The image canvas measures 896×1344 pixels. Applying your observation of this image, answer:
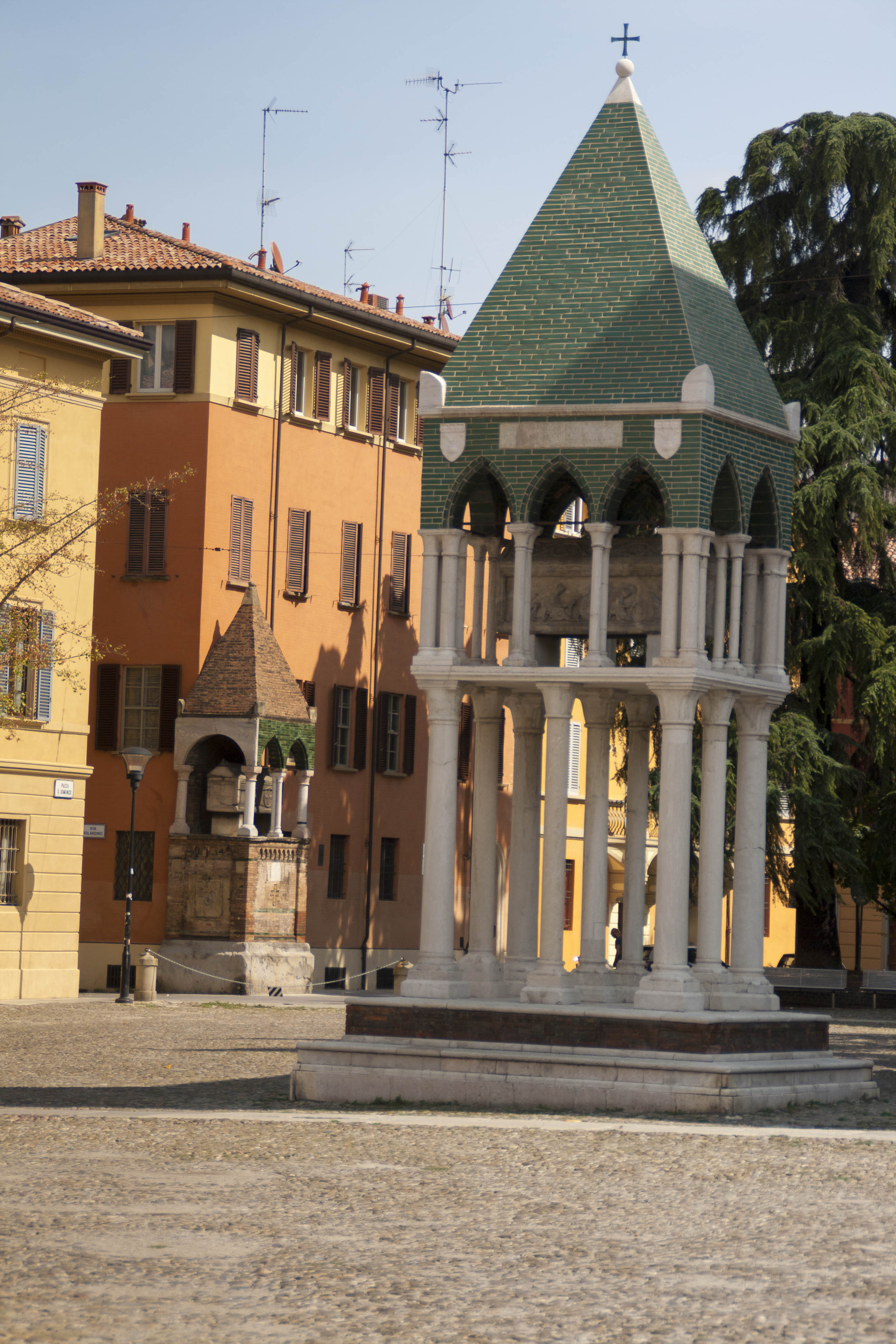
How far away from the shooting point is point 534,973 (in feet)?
64.4

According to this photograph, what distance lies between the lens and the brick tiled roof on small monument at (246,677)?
4209cm

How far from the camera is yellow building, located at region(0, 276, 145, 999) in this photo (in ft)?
117

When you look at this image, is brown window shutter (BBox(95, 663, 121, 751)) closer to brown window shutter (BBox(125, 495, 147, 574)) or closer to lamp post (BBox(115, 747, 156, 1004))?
brown window shutter (BBox(125, 495, 147, 574))

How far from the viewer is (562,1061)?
61.0 ft

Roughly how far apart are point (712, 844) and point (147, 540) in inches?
990

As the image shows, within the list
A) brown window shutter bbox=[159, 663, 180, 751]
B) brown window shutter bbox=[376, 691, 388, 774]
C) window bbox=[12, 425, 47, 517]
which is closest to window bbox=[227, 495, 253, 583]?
brown window shutter bbox=[159, 663, 180, 751]

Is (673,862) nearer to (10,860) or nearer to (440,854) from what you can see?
(440,854)

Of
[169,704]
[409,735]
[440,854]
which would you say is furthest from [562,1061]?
[409,735]

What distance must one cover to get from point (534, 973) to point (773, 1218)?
7273 millimetres

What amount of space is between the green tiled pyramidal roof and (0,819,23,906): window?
58.0 feet

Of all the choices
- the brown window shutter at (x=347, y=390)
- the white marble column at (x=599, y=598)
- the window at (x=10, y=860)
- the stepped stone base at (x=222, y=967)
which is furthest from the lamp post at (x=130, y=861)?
the white marble column at (x=599, y=598)

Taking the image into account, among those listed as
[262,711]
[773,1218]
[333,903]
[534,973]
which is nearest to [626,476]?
[534,973]

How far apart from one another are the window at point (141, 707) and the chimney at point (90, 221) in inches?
338

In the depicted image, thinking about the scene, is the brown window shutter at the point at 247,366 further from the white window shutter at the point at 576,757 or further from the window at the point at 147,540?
the white window shutter at the point at 576,757
